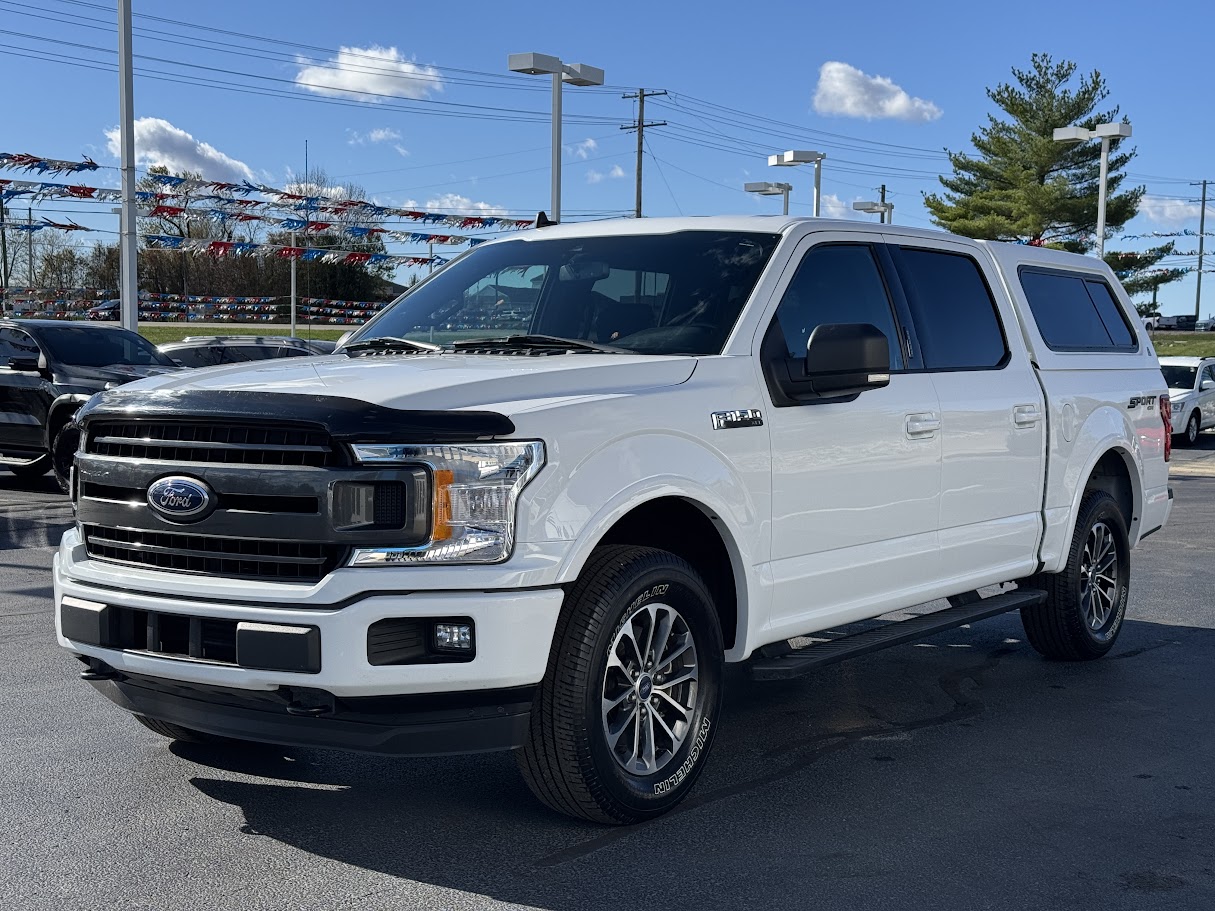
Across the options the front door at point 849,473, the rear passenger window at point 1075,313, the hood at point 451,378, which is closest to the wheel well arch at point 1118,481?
the rear passenger window at point 1075,313

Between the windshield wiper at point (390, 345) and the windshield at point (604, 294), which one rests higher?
the windshield at point (604, 294)

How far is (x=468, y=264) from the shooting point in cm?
599

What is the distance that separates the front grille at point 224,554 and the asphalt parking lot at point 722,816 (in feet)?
2.73

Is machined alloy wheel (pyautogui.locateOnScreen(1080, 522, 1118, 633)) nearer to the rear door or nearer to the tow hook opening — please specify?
the rear door

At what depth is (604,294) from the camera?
5328mm

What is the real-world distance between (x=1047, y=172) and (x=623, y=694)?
185ft

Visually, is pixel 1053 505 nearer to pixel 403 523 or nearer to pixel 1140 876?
pixel 1140 876

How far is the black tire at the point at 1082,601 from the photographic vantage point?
272 inches

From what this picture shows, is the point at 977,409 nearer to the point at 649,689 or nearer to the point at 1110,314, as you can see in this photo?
the point at 1110,314

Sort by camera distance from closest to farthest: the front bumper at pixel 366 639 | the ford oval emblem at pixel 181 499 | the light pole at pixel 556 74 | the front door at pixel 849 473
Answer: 1. the front bumper at pixel 366 639
2. the ford oval emblem at pixel 181 499
3. the front door at pixel 849 473
4. the light pole at pixel 556 74

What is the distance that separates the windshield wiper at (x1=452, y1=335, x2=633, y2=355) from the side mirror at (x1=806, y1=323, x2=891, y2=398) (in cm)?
65

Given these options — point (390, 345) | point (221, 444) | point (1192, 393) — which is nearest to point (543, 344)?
point (390, 345)

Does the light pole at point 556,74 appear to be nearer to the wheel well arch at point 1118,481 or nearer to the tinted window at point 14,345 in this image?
the tinted window at point 14,345

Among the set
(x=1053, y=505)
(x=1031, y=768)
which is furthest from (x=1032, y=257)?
(x=1031, y=768)
